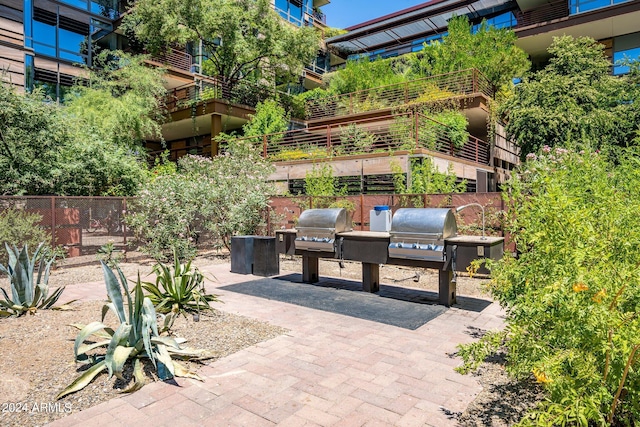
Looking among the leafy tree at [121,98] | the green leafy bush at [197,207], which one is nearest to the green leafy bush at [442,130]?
the green leafy bush at [197,207]

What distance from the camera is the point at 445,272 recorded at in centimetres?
666

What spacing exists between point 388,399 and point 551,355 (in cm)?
142

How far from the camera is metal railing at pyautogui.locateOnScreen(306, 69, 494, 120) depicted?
1827 cm

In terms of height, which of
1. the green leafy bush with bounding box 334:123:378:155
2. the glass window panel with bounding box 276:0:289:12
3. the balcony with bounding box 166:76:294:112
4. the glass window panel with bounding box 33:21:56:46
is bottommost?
the green leafy bush with bounding box 334:123:378:155

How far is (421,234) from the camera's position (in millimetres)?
6324

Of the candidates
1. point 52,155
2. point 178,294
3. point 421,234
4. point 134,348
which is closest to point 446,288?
point 421,234

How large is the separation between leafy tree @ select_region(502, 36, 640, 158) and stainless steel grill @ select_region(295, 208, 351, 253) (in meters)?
12.5

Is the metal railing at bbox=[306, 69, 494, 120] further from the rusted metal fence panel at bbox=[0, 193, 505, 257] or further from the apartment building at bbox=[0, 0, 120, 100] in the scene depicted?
the apartment building at bbox=[0, 0, 120, 100]

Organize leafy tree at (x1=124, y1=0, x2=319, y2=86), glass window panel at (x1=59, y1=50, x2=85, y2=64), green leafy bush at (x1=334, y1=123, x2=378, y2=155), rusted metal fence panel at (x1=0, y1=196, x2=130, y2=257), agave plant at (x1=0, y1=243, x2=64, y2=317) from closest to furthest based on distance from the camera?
agave plant at (x1=0, y1=243, x2=64, y2=317) → rusted metal fence panel at (x1=0, y1=196, x2=130, y2=257) → green leafy bush at (x1=334, y1=123, x2=378, y2=155) → glass window panel at (x1=59, y1=50, x2=85, y2=64) → leafy tree at (x1=124, y1=0, x2=319, y2=86)

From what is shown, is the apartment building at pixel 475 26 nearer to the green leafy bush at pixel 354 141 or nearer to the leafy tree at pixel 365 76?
the green leafy bush at pixel 354 141

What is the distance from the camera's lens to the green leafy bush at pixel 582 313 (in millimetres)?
2293

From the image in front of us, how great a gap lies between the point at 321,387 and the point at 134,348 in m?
1.89

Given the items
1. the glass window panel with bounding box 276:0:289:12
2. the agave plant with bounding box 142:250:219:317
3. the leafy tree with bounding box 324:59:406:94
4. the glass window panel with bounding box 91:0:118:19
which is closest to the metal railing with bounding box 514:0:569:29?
the leafy tree with bounding box 324:59:406:94

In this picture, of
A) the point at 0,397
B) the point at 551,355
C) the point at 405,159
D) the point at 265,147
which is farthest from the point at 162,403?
the point at 265,147
